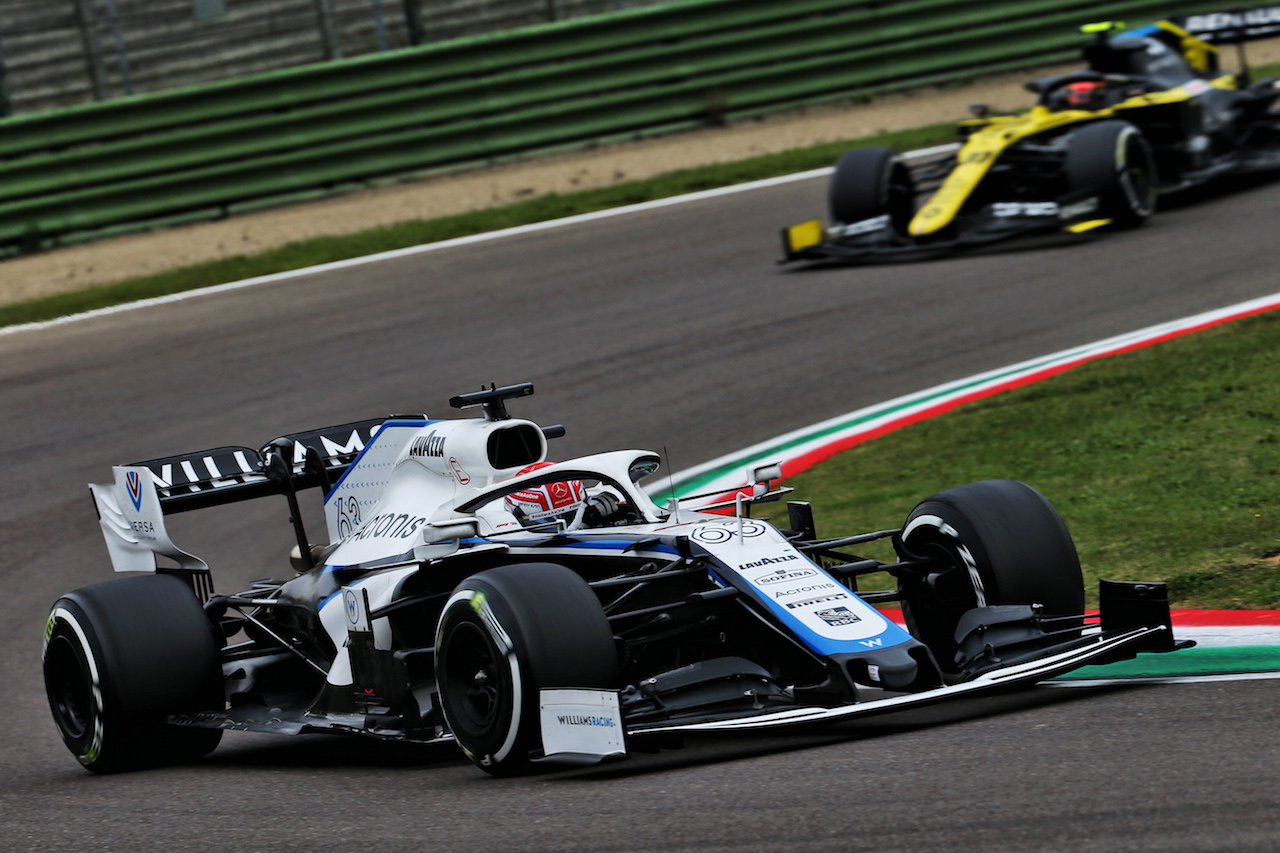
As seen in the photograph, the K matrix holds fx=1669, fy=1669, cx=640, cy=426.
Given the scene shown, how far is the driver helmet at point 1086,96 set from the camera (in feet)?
51.6

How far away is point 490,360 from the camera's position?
45.6 ft

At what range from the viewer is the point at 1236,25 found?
54.5ft

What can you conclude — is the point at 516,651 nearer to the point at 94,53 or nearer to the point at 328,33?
the point at 328,33

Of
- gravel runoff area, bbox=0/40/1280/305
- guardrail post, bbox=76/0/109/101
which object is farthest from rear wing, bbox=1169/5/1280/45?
guardrail post, bbox=76/0/109/101

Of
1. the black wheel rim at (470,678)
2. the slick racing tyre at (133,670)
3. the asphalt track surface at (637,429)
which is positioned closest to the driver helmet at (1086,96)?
the asphalt track surface at (637,429)

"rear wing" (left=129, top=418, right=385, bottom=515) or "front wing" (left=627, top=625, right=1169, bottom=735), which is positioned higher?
"rear wing" (left=129, top=418, right=385, bottom=515)

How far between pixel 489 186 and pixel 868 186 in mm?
6043

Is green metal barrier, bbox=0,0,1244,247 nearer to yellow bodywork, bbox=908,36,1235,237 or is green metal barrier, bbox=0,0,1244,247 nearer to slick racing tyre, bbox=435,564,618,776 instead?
yellow bodywork, bbox=908,36,1235,237

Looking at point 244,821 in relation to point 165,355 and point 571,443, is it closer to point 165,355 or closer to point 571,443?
point 571,443

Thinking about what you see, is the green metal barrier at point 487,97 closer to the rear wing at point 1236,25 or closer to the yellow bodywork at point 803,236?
the rear wing at point 1236,25

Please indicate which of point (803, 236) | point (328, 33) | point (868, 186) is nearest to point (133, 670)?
point (803, 236)

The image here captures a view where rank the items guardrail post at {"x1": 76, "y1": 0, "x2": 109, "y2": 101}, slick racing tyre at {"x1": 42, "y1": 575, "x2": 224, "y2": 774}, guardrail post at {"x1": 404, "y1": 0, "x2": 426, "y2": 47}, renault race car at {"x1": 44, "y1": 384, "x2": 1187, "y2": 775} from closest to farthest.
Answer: renault race car at {"x1": 44, "y1": 384, "x2": 1187, "y2": 775} → slick racing tyre at {"x1": 42, "y1": 575, "x2": 224, "y2": 774} → guardrail post at {"x1": 76, "y1": 0, "x2": 109, "y2": 101} → guardrail post at {"x1": 404, "y1": 0, "x2": 426, "y2": 47}

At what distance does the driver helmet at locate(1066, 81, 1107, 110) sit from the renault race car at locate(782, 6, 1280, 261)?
0.04 feet

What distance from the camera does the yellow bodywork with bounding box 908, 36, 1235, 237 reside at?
1498cm
